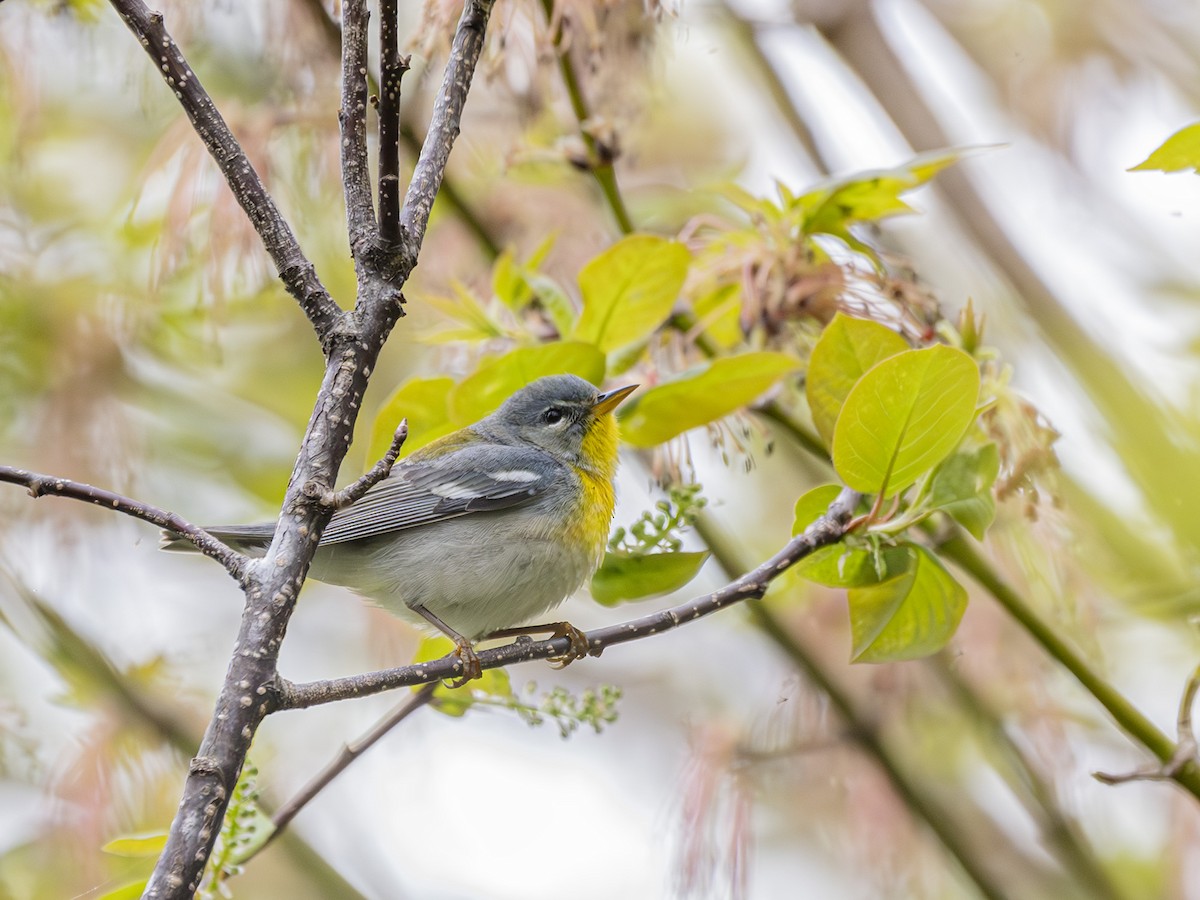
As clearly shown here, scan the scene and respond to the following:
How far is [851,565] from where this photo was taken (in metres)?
2.27

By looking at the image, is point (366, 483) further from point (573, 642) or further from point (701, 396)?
point (701, 396)

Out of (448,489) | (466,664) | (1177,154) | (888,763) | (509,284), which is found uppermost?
(509,284)

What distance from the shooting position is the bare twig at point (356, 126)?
1833 mm

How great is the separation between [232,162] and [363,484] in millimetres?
602

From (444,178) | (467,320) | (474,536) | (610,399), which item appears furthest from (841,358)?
(444,178)

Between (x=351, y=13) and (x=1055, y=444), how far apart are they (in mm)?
1889

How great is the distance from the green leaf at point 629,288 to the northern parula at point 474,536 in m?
0.31

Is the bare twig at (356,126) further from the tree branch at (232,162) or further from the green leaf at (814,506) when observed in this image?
the green leaf at (814,506)

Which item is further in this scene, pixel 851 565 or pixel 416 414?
pixel 416 414

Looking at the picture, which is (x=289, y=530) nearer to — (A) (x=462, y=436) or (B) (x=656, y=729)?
(A) (x=462, y=436)

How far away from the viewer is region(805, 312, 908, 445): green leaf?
2283 millimetres

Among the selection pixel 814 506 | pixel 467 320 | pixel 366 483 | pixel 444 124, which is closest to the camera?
pixel 366 483

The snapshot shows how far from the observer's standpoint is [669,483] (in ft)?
10.3

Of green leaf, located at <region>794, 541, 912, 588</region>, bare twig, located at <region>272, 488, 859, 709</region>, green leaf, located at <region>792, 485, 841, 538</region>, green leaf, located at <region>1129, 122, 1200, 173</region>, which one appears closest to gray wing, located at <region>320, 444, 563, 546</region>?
bare twig, located at <region>272, 488, 859, 709</region>
